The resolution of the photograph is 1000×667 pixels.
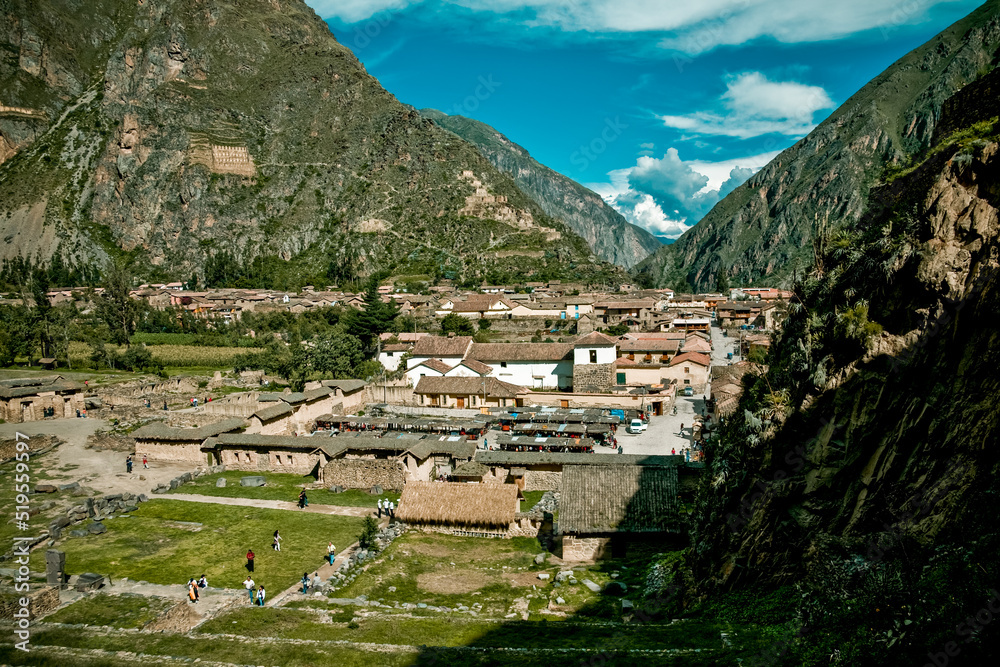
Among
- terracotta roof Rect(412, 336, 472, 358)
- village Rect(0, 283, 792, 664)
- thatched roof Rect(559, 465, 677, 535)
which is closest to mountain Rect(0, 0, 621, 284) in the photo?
terracotta roof Rect(412, 336, 472, 358)

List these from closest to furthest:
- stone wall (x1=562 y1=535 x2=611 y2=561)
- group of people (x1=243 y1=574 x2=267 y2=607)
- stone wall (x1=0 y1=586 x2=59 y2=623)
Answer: stone wall (x1=0 y1=586 x2=59 y2=623), group of people (x1=243 y1=574 x2=267 y2=607), stone wall (x1=562 y1=535 x2=611 y2=561)

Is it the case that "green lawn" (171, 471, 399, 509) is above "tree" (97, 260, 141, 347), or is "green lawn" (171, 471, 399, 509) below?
below

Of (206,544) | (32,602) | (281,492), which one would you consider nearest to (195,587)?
(32,602)

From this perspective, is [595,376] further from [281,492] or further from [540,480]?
[281,492]

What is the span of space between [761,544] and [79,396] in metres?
53.8

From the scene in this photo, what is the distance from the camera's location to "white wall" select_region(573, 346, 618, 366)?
2141 inches

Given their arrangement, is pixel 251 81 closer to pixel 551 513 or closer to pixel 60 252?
pixel 60 252

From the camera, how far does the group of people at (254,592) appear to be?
59.3ft

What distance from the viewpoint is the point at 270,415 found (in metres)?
39.3

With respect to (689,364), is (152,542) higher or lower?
lower

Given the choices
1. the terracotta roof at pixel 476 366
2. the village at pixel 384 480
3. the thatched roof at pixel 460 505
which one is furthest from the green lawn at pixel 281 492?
the terracotta roof at pixel 476 366

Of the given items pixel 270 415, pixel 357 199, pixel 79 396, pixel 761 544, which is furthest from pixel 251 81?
pixel 761 544

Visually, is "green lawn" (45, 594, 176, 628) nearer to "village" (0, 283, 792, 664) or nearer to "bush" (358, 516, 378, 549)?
"village" (0, 283, 792, 664)

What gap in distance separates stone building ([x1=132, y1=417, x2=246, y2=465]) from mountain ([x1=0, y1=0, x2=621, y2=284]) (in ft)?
306
